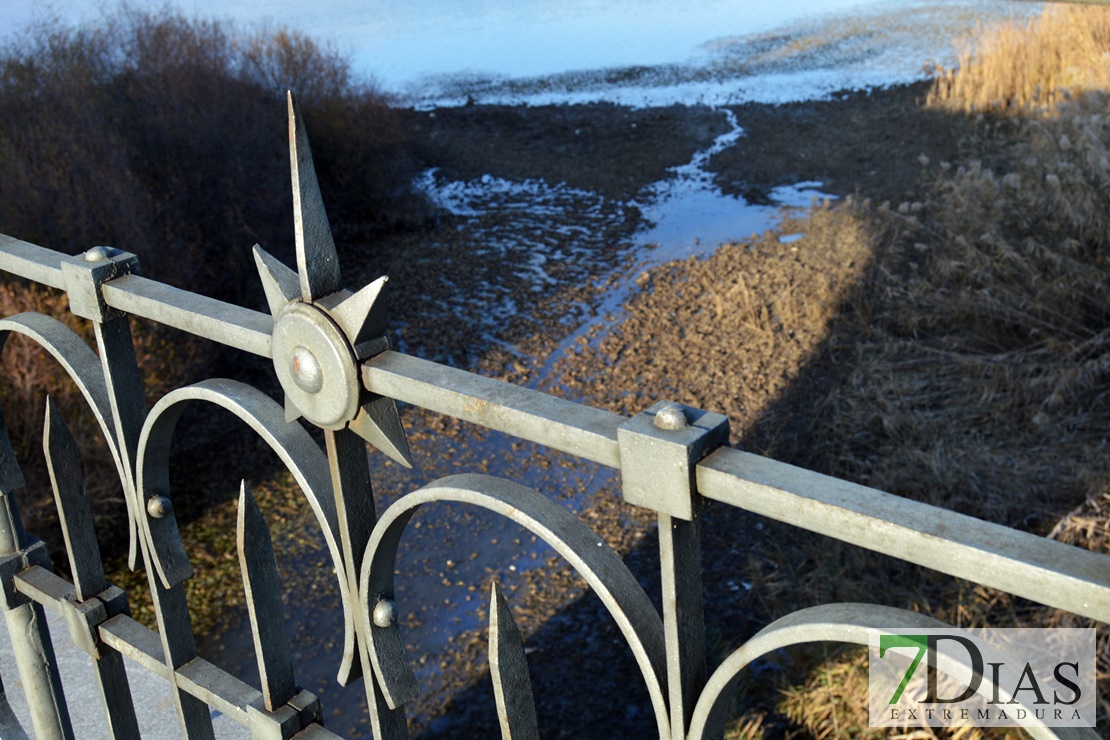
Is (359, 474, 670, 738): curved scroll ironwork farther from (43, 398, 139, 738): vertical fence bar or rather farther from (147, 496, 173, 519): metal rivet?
(43, 398, 139, 738): vertical fence bar

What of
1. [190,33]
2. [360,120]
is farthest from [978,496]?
[190,33]

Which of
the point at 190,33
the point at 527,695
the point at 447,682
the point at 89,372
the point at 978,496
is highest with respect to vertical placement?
the point at 190,33

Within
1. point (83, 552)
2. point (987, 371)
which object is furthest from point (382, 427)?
point (987, 371)

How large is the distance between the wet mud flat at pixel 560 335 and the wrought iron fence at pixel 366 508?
1.97 meters

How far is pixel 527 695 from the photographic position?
93cm

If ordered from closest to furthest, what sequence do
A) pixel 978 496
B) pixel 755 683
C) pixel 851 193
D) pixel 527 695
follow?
pixel 527 695 < pixel 755 683 < pixel 978 496 < pixel 851 193

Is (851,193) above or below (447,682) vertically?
above

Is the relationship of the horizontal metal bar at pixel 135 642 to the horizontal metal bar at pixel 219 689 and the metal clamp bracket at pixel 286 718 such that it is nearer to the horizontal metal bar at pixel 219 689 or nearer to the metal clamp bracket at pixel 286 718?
the horizontal metal bar at pixel 219 689

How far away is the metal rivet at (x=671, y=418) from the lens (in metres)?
0.74

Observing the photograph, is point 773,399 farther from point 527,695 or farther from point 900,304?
point 527,695

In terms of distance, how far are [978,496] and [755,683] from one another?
49.7 inches

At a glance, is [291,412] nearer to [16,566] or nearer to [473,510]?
[16,566]

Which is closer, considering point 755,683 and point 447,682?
point 755,683

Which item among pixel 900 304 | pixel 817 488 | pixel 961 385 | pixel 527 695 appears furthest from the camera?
pixel 900 304
